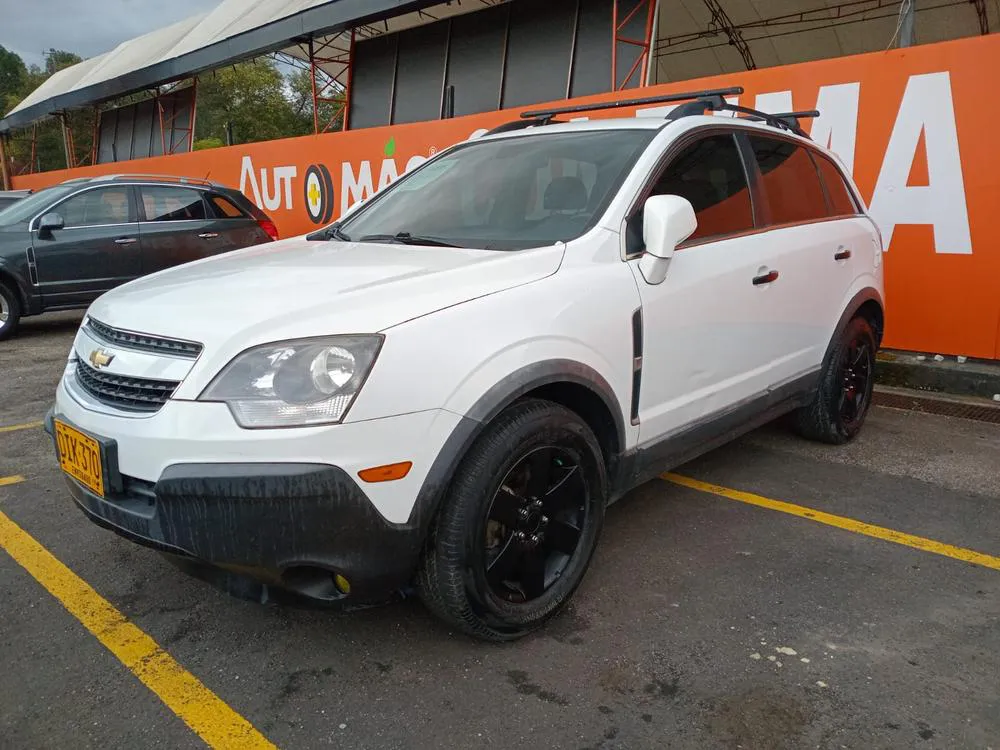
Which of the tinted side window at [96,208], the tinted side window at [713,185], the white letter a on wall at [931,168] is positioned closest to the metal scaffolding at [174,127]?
the tinted side window at [96,208]

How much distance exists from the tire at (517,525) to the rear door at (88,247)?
7.05 m

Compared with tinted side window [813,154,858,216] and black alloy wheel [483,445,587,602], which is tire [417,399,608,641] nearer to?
black alloy wheel [483,445,587,602]

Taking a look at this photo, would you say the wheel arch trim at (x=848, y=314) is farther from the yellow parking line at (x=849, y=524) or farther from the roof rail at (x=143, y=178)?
the roof rail at (x=143, y=178)

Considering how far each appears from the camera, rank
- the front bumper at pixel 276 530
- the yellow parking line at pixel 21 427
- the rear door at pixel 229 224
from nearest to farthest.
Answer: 1. the front bumper at pixel 276 530
2. the yellow parking line at pixel 21 427
3. the rear door at pixel 229 224

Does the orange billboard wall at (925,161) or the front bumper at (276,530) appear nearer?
the front bumper at (276,530)

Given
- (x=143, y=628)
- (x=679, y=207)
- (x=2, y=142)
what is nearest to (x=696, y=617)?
(x=679, y=207)

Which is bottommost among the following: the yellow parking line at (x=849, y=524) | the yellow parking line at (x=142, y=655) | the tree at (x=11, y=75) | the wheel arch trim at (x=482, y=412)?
the yellow parking line at (x=142, y=655)

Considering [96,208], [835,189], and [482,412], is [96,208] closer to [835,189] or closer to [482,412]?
[835,189]

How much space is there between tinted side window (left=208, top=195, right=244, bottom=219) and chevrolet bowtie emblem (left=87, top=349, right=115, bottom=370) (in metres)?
6.89

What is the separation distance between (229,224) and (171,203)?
65 centimetres

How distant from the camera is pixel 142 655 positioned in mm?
2393

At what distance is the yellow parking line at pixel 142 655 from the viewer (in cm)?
206

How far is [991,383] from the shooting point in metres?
5.35

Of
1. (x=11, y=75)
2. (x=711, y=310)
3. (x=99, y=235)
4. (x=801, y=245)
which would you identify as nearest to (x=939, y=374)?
(x=801, y=245)
